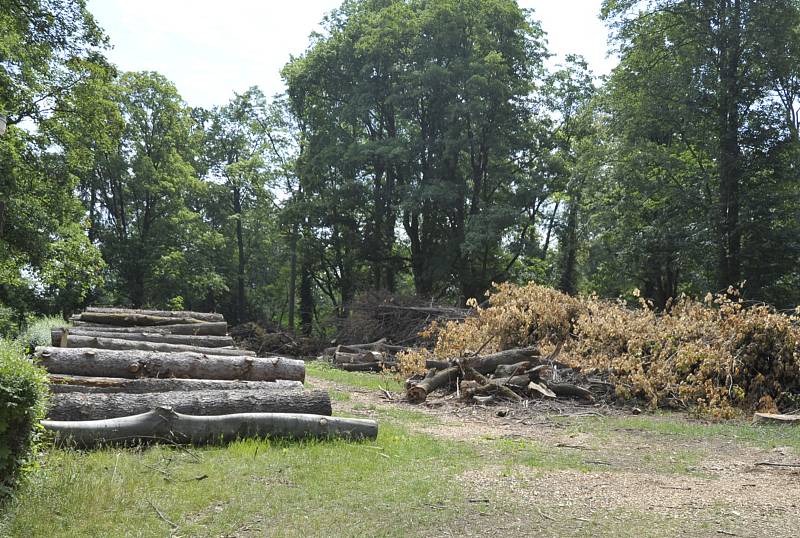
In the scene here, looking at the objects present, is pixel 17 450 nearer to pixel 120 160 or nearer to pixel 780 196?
pixel 780 196

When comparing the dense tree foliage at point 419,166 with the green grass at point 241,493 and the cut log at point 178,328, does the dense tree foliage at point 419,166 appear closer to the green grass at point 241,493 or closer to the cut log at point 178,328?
Answer: the cut log at point 178,328

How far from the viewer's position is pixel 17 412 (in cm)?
477

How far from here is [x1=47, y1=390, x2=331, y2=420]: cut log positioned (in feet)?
22.0

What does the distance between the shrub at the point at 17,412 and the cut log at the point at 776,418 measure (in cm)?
895

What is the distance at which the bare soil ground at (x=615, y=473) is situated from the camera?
15.8 ft

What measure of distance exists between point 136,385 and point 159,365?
1.18m

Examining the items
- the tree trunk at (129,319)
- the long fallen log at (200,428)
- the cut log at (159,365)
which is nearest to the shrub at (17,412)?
the long fallen log at (200,428)

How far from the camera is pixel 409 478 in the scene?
19.4 ft

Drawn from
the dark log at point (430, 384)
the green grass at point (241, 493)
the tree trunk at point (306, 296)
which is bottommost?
the green grass at point (241, 493)

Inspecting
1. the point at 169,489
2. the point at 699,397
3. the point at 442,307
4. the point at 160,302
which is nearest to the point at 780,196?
the point at 442,307

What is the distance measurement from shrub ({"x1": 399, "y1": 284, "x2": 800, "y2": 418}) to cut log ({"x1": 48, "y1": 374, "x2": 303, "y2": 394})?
5415 mm

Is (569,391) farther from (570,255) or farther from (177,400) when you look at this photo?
(570,255)

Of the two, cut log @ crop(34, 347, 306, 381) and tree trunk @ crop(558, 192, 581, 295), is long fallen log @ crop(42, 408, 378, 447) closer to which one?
cut log @ crop(34, 347, 306, 381)

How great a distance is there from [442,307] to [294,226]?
14.8 m
